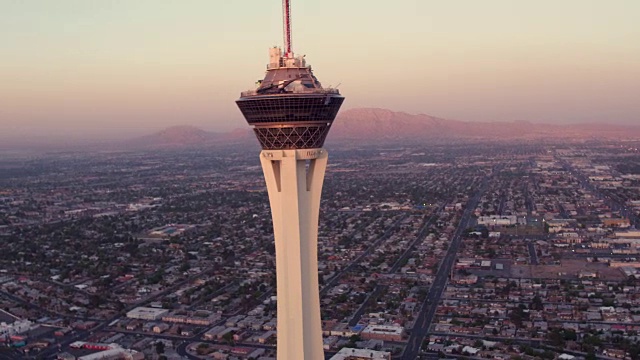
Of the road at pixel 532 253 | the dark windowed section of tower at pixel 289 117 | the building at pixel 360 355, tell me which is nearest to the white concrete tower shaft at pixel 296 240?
the dark windowed section of tower at pixel 289 117

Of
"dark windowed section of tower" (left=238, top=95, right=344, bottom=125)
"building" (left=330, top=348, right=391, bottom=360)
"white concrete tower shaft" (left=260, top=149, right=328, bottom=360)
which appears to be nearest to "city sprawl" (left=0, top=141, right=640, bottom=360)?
"building" (left=330, top=348, right=391, bottom=360)

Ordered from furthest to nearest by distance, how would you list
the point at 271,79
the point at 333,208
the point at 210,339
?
the point at 333,208 → the point at 210,339 → the point at 271,79

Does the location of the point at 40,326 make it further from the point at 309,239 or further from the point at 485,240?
the point at 485,240

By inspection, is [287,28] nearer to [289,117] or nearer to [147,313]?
[289,117]

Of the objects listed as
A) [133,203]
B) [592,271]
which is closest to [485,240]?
[592,271]

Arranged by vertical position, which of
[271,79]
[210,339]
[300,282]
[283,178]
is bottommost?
[210,339]

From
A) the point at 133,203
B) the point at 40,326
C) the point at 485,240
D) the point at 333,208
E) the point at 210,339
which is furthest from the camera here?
the point at 133,203

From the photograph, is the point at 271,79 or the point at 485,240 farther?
the point at 485,240

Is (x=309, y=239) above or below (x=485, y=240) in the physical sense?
above
